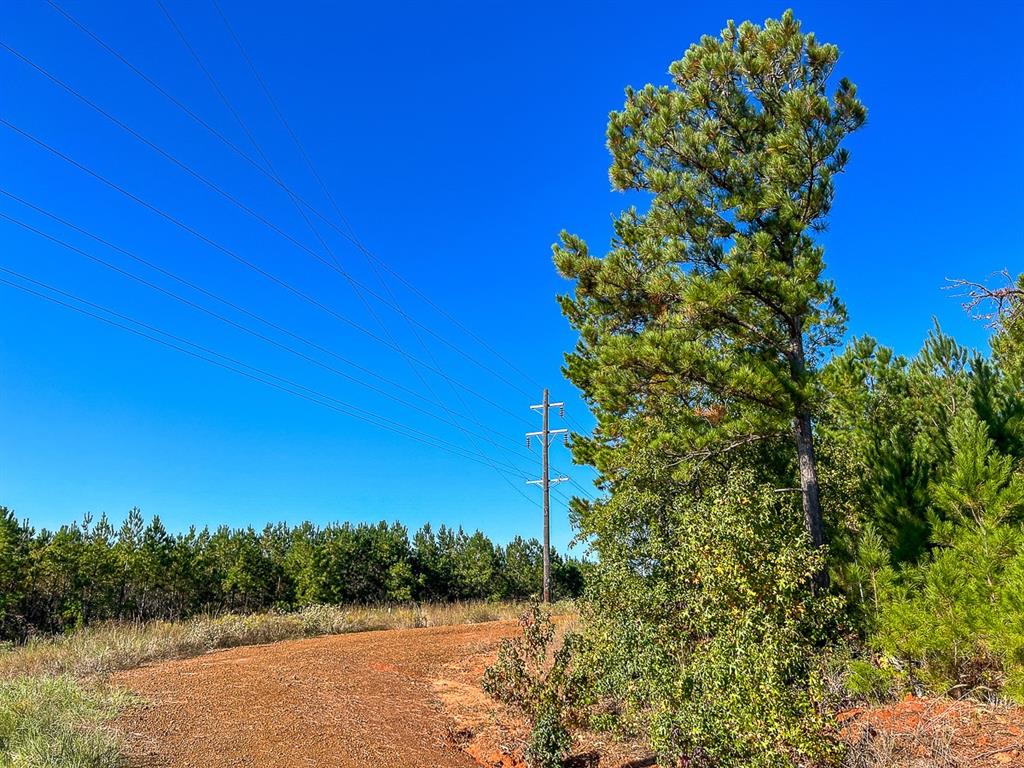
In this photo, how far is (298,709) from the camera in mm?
7590

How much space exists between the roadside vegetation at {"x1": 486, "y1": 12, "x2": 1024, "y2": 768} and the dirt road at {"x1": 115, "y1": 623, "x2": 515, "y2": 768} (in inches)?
62.6

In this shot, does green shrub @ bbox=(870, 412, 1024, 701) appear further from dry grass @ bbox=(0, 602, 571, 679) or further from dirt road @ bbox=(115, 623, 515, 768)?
dry grass @ bbox=(0, 602, 571, 679)

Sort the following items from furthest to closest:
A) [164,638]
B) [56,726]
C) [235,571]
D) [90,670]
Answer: [235,571] → [164,638] → [90,670] → [56,726]

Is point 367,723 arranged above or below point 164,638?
below

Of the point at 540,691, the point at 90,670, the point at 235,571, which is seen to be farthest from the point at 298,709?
the point at 235,571

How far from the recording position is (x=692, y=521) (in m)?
5.30

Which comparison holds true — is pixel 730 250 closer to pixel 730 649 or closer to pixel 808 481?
pixel 808 481

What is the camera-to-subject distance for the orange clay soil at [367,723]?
195 inches

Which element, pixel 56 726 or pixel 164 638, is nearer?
pixel 56 726

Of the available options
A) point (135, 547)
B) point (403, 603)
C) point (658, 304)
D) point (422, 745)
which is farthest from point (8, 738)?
point (403, 603)

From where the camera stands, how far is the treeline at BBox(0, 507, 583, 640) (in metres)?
23.5

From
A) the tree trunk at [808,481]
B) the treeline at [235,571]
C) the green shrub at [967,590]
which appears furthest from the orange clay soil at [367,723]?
the treeline at [235,571]

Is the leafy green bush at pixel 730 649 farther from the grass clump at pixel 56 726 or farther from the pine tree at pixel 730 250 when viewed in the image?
the grass clump at pixel 56 726

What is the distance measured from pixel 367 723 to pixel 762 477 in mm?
7090
